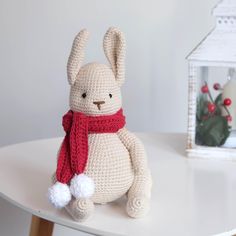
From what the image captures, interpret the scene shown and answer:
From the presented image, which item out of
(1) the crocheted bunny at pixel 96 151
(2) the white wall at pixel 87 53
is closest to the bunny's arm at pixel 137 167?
(1) the crocheted bunny at pixel 96 151

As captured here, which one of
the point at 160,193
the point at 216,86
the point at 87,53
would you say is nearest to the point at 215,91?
the point at 216,86

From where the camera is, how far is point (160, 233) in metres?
0.57

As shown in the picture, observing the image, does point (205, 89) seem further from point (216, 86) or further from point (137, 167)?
point (137, 167)

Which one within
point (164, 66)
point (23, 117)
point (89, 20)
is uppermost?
point (89, 20)

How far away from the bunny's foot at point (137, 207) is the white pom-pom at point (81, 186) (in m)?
0.05

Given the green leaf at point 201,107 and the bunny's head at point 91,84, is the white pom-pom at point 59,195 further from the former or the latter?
the green leaf at point 201,107

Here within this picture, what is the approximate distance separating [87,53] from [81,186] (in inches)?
25.7

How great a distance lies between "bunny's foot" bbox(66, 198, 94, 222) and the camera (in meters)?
0.58

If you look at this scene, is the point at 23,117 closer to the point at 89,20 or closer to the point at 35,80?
the point at 35,80

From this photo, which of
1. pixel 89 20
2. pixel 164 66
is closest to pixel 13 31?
pixel 89 20

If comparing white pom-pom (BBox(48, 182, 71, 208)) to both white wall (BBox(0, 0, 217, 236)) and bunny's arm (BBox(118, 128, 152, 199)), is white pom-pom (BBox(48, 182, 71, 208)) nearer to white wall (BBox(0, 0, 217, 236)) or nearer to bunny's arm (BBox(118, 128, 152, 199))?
bunny's arm (BBox(118, 128, 152, 199))

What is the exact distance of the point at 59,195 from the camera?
1.94ft

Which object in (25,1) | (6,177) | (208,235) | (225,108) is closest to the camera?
(208,235)

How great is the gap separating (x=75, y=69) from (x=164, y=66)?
598 mm
